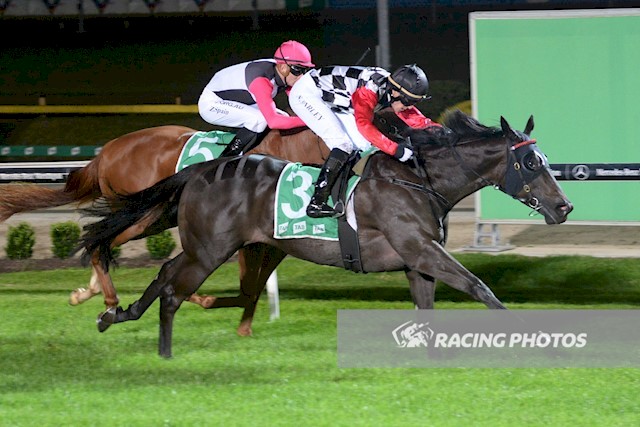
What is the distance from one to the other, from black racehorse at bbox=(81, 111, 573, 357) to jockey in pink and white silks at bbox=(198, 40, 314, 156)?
1160 millimetres

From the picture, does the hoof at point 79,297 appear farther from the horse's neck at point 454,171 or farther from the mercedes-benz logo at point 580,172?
the mercedes-benz logo at point 580,172

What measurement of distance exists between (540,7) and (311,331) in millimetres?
16533

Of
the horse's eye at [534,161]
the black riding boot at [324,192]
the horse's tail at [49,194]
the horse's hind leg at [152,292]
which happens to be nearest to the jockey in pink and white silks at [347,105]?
the black riding boot at [324,192]

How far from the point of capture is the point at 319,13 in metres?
27.0

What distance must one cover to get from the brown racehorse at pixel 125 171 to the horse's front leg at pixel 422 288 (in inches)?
63.5

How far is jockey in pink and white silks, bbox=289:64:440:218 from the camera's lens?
662 centimetres

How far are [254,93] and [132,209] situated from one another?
4.52ft

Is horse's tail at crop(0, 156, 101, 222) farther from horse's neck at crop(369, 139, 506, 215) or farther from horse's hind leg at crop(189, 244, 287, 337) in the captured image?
horse's neck at crop(369, 139, 506, 215)

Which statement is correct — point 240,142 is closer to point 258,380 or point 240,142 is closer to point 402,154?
point 402,154

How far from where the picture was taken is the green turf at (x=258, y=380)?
542 centimetres

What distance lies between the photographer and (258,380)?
6172mm

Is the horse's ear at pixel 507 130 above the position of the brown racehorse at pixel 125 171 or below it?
above

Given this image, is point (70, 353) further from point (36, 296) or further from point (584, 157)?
point (584, 157)

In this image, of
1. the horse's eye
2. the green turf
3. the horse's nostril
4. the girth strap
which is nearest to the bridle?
the horse's eye
